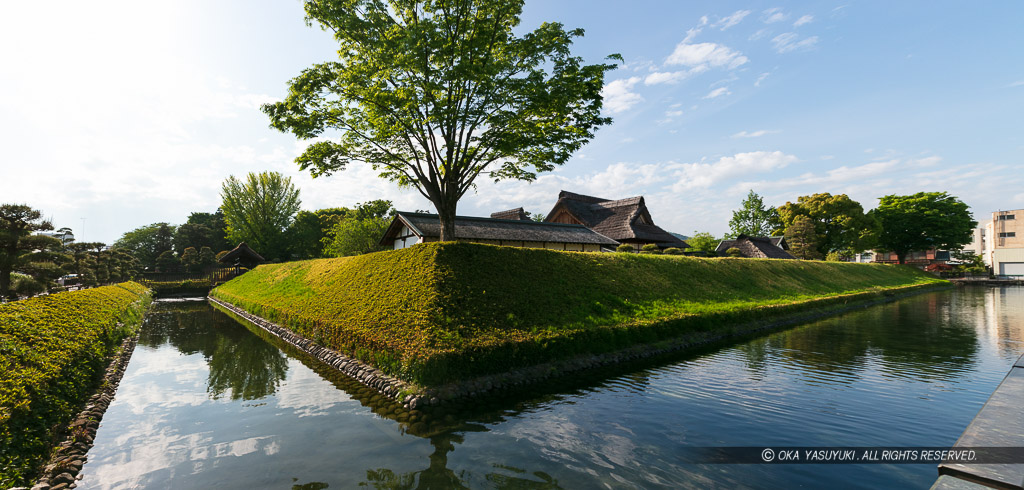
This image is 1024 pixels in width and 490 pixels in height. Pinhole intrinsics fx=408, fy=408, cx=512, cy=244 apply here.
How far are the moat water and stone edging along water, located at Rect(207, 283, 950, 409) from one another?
44cm

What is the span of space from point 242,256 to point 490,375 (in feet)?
150

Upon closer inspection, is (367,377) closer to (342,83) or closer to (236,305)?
(342,83)

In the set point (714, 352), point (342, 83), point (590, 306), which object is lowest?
point (714, 352)

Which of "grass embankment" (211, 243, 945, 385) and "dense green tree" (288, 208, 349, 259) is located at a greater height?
"dense green tree" (288, 208, 349, 259)

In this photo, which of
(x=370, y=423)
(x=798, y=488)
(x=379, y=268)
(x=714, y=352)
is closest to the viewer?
(x=798, y=488)

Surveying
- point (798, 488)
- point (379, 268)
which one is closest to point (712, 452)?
point (798, 488)

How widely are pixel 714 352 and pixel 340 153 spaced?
60.9ft

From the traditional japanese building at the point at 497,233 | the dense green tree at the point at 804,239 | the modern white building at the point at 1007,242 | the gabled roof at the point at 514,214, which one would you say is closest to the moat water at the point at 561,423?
the traditional japanese building at the point at 497,233

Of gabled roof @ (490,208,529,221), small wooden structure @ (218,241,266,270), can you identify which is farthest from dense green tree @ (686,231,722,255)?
small wooden structure @ (218,241,266,270)

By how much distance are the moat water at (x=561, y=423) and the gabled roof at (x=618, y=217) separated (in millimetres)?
22410

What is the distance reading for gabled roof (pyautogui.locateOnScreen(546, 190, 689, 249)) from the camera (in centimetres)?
3662

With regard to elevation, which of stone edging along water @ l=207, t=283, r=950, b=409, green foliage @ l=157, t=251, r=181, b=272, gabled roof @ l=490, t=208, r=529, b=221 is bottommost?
stone edging along water @ l=207, t=283, r=950, b=409

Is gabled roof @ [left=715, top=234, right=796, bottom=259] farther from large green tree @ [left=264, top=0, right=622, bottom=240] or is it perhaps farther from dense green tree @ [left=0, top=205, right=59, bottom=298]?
dense green tree @ [left=0, top=205, right=59, bottom=298]

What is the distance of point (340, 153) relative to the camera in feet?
65.4
